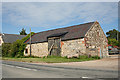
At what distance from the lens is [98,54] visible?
24.6m

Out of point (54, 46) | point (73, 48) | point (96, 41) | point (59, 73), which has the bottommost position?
point (59, 73)

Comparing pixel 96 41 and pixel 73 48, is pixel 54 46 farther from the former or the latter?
pixel 96 41

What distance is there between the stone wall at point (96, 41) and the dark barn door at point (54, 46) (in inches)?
253

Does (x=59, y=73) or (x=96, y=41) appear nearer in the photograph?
(x=59, y=73)

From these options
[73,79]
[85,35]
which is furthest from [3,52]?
[73,79]

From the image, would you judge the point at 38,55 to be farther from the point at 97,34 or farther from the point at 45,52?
the point at 97,34

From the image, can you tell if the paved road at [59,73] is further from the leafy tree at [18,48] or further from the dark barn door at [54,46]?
the leafy tree at [18,48]

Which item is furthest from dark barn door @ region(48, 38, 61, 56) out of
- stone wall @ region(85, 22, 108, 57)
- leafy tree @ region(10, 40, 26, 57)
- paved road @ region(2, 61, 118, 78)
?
paved road @ region(2, 61, 118, 78)

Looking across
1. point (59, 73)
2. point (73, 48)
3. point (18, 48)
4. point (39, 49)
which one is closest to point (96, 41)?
point (73, 48)

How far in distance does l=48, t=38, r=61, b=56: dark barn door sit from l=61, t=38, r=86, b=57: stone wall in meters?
1.11

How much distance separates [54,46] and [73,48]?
5.12 metres

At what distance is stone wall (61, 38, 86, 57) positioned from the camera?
23389mm

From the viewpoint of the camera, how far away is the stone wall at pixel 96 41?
78.2 ft

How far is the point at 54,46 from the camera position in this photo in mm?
28234
